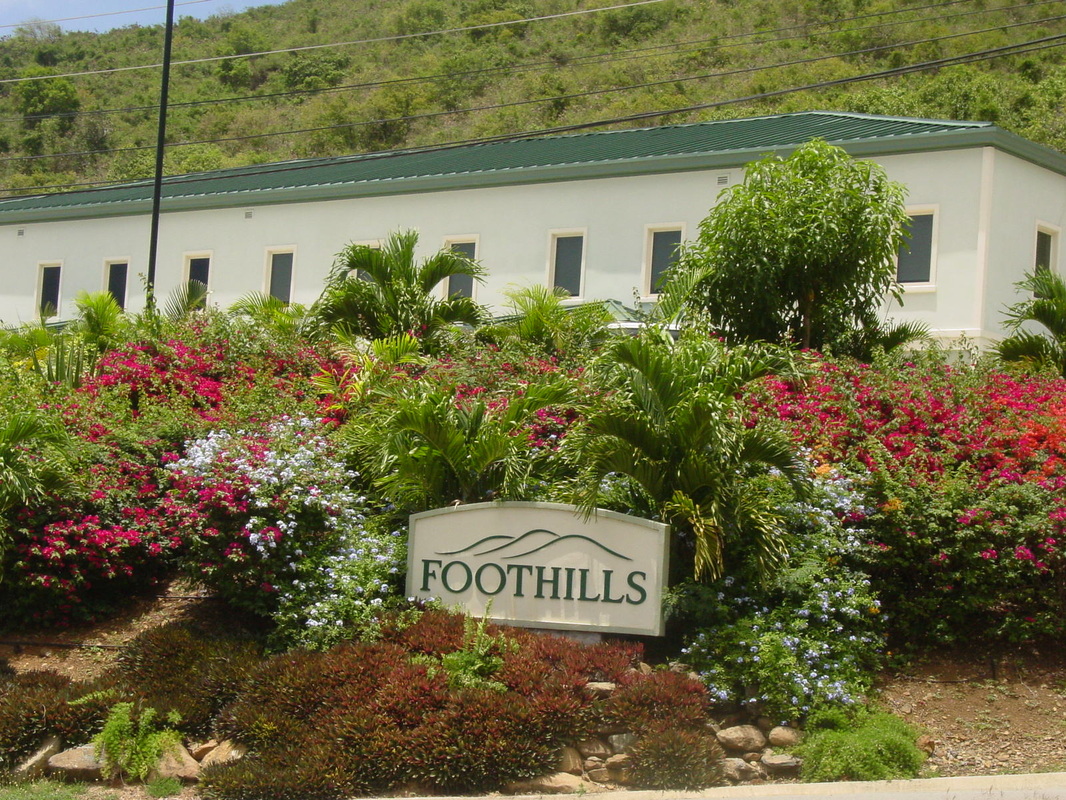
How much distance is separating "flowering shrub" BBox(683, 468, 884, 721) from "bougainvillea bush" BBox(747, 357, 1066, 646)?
0.28 meters

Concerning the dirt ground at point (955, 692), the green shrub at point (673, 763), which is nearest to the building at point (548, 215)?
the dirt ground at point (955, 692)

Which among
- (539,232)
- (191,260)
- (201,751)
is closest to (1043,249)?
(539,232)

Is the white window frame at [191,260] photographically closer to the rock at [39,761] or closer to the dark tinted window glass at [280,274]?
the dark tinted window glass at [280,274]

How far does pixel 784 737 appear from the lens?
28.8ft

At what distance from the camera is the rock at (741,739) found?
28.7 feet

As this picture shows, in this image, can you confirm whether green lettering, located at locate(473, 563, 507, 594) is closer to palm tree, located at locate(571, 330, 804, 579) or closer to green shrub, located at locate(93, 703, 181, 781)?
palm tree, located at locate(571, 330, 804, 579)

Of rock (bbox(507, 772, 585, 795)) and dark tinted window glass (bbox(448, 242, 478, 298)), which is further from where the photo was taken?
dark tinted window glass (bbox(448, 242, 478, 298))

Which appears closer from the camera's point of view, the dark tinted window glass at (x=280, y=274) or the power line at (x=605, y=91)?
the dark tinted window glass at (x=280, y=274)

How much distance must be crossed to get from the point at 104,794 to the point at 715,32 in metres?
57.2

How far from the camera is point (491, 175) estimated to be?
23234mm

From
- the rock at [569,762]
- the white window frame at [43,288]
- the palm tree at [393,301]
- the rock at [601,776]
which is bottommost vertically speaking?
the rock at [601,776]

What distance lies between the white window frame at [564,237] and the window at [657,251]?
1.22 m

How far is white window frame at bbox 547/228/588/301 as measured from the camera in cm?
2264

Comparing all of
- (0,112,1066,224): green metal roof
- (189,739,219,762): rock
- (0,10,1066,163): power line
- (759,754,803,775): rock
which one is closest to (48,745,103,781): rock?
(189,739,219,762): rock
